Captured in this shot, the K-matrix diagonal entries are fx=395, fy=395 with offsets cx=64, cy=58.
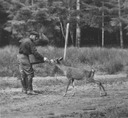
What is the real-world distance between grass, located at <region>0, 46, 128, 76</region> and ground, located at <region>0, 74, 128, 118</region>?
3261 mm

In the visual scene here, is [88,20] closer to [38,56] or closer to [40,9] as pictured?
[40,9]

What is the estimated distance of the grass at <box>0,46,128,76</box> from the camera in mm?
18453

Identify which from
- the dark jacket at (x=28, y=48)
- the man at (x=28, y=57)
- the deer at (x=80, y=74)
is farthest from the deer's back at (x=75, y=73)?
the dark jacket at (x=28, y=48)

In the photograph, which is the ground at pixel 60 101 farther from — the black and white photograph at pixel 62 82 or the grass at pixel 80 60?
the grass at pixel 80 60

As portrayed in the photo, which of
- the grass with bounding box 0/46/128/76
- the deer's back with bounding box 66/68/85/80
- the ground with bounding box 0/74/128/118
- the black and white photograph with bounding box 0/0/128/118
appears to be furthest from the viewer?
the grass with bounding box 0/46/128/76

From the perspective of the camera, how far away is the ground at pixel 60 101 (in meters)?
8.41

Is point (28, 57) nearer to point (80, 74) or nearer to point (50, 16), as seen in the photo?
point (80, 74)

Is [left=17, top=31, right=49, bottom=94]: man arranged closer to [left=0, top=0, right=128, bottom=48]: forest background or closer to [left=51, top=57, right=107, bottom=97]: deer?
[left=51, top=57, right=107, bottom=97]: deer

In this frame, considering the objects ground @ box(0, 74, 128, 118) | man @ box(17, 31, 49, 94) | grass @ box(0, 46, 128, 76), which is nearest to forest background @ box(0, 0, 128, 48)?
grass @ box(0, 46, 128, 76)

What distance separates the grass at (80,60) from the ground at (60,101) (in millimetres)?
3261

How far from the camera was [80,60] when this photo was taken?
20.9 meters

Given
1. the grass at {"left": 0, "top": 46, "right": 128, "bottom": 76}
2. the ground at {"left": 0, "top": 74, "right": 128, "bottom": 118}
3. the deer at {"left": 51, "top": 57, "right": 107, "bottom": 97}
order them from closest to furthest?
the ground at {"left": 0, "top": 74, "right": 128, "bottom": 118}, the deer at {"left": 51, "top": 57, "right": 107, "bottom": 97}, the grass at {"left": 0, "top": 46, "right": 128, "bottom": 76}

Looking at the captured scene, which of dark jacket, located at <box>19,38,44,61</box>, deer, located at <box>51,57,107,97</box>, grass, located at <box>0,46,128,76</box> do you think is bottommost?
grass, located at <box>0,46,128,76</box>

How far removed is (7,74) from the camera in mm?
17719
